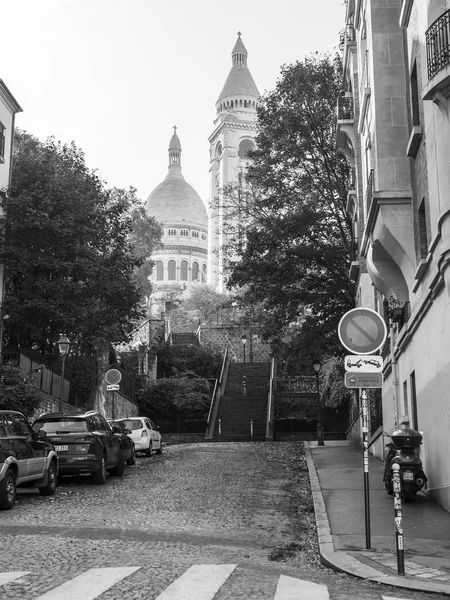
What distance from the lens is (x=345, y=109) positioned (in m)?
27.1

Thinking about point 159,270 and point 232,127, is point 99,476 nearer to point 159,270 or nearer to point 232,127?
point 232,127

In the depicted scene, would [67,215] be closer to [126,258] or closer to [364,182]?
[126,258]

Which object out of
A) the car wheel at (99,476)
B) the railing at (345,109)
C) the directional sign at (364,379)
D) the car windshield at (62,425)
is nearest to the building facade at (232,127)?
the railing at (345,109)

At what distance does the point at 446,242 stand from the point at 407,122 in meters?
5.82

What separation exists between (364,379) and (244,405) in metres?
33.9

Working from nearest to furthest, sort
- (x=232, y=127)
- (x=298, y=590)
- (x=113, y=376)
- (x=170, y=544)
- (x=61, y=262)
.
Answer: (x=298, y=590) → (x=170, y=544) → (x=113, y=376) → (x=61, y=262) → (x=232, y=127)

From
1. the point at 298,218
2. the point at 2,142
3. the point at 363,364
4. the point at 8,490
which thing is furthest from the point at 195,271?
the point at 363,364

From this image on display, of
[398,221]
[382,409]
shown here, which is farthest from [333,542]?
[382,409]

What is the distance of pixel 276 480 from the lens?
59.8ft

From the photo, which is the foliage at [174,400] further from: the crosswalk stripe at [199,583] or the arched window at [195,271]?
the arched window at [195,271]

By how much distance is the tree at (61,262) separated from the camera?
93.8 ft

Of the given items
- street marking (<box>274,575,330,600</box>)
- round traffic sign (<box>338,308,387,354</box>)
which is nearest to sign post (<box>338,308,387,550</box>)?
round traffic sign (<box>338,308,387,354</box>)

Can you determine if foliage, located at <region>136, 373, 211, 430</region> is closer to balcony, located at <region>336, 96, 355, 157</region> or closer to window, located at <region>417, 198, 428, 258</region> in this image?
balcony, located at <region>336, 96, 355, 157</region>

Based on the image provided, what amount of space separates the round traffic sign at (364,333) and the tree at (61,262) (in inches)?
770
